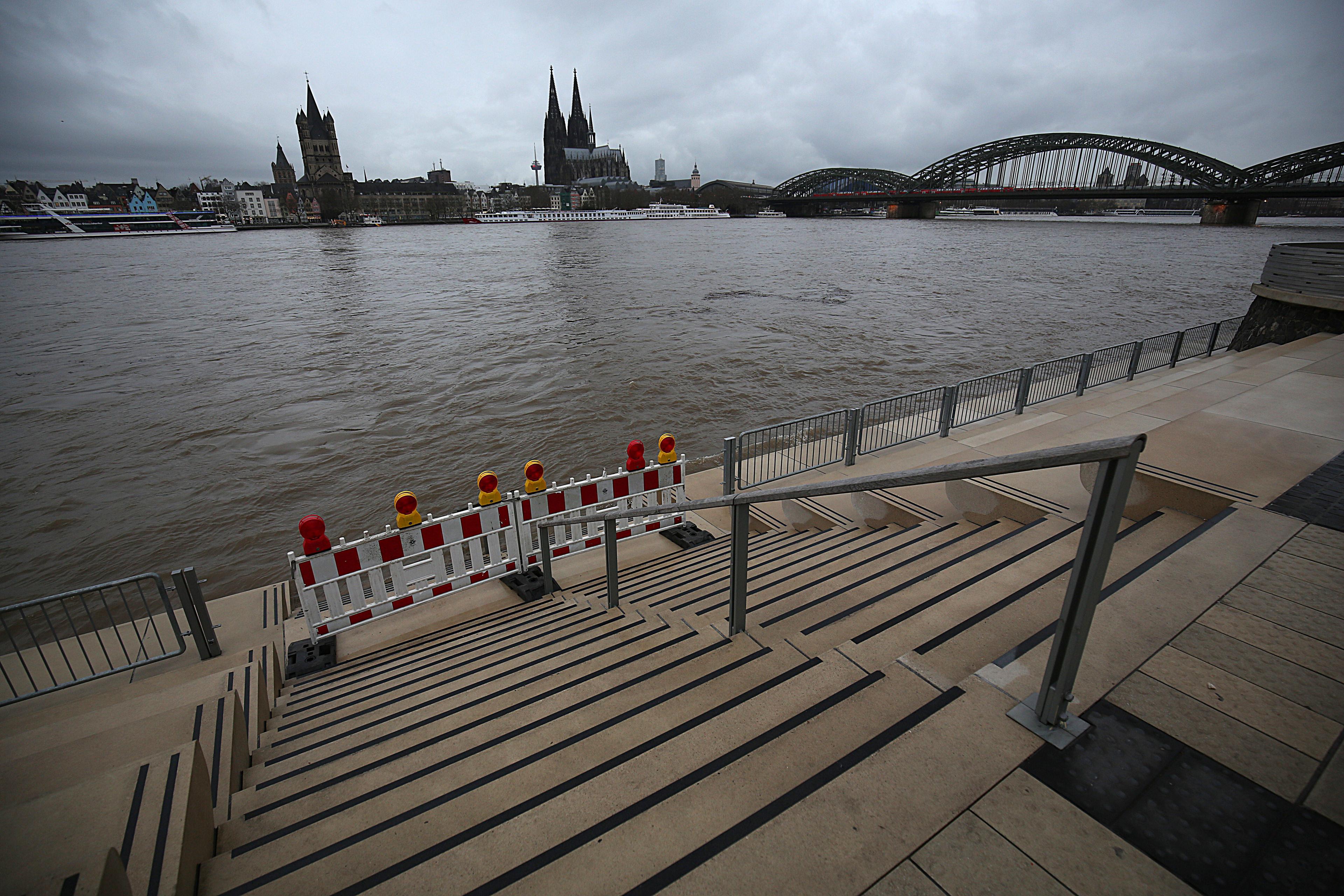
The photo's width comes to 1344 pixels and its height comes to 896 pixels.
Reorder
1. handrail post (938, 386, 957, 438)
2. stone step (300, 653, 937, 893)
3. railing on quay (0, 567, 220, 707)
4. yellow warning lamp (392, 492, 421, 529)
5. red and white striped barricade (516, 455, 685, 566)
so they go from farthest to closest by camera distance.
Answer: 1. handrail post (938, 386, 957, 438)
2. red and white striped barricade (516, 455, 685, 566)
3. yellow warning lamp (392, 492, 421, 529)
4. railing on quay (0, 567, 220, 707)
5. stone step (300, 653, 937, 893)

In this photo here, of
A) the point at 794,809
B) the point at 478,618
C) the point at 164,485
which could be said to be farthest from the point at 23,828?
the point at 164,485

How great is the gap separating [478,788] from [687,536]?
515 centimetres

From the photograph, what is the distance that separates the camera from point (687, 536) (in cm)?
764

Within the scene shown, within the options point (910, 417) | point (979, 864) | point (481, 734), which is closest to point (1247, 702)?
point (979, 864)

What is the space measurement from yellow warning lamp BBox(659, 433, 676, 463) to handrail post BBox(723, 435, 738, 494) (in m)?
0.83

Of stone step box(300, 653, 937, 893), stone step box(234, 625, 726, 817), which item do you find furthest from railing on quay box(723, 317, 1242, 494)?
stone step box(300, 653, 937, 893)

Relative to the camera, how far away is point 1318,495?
476 centimetres

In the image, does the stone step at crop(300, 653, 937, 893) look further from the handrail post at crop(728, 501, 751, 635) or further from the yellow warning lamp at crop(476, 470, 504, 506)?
the yellow warning lamp at crop(476, 470, 504, 506)

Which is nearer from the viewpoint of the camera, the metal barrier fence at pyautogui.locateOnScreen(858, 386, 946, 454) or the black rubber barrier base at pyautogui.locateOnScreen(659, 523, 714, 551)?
the black rubber barrier base at pyautogui.locateOnScreen(659, 523, 714, 551)

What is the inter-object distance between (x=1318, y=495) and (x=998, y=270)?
4712 centimetres

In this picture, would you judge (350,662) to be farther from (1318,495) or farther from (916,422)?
(916,422)

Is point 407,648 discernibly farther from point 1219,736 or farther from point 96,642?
point 1219,736

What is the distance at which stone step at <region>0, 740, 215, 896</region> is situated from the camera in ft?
6.77

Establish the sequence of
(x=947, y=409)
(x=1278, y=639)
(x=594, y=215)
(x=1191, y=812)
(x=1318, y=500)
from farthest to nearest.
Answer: (x=594, y=215), (x=947, y=409), (x=1318, y=500), (x=1278, y=639), (x=1191, y=812)
